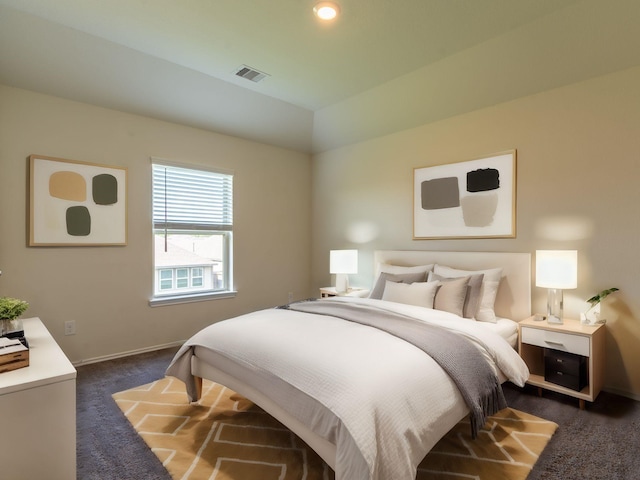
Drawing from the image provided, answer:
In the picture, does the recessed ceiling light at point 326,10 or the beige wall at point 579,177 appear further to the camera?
the beige wall at point 579,177

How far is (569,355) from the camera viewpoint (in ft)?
8.30

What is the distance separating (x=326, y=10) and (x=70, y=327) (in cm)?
343

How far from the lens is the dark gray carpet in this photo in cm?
180

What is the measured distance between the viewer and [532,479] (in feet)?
5.68

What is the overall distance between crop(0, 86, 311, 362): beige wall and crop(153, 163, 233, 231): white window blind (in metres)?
0.12

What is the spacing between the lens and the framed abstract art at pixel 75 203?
9.90 feet

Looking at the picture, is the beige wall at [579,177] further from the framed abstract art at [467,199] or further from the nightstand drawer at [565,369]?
the nightstand drawer at [565,369]

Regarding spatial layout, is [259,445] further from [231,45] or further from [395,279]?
[231,45]

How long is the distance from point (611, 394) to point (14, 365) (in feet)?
12.8

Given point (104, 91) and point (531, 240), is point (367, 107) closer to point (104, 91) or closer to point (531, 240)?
point (531, 240)

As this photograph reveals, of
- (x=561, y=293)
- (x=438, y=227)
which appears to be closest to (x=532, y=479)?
(x=561, y=293)

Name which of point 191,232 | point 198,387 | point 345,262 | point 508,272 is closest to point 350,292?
point 345,262

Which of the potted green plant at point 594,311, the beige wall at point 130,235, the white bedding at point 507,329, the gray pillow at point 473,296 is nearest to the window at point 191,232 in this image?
the beige wall at point 130,235

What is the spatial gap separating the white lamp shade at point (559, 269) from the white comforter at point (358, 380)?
2.33ft
